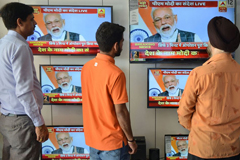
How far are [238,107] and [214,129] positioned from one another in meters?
0.19

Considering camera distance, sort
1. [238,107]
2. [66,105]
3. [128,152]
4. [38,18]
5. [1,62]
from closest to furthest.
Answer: [238,107]
[1,62]
[128,152]
[38,18]
[66,105]

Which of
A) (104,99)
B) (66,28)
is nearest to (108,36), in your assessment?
(104,99)

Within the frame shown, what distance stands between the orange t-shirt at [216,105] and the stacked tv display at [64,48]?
1808 millimetres

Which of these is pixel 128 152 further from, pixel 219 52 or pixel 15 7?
pixel 15 7

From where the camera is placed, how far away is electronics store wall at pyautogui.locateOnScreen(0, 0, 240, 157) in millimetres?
3160

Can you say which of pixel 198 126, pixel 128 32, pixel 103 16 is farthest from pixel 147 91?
pixel 198 126

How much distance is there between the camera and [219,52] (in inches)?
56.0

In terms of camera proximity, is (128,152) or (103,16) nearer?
(128,152)

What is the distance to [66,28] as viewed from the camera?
2.98 meters

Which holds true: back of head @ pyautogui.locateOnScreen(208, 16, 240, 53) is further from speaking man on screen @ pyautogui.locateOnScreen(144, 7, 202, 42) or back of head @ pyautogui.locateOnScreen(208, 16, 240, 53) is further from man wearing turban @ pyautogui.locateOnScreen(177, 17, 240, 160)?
speaking man on screen @ pyautogui.locateOnScreen(144, 7, 202, 42)

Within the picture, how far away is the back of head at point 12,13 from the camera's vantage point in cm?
168

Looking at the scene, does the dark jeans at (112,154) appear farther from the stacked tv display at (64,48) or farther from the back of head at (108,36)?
the stacked tv display at (64,48)

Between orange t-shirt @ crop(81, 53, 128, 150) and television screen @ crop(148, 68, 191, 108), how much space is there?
142cm

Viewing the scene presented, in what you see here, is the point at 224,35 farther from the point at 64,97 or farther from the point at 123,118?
the point at 64,97
